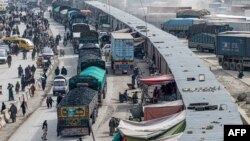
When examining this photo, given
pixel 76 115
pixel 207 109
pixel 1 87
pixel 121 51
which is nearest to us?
pixel 207 109

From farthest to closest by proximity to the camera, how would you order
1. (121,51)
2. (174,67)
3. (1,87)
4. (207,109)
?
(121,51) < (1,87) < (174,67) < (207,109)

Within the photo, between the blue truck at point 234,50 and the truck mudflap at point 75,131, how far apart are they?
2112cm

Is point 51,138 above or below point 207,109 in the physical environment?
below

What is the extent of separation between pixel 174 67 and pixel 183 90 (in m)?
6.73

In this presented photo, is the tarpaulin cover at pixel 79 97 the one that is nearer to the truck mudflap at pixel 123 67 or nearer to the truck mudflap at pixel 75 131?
the truck mudflap at pixel 75 131

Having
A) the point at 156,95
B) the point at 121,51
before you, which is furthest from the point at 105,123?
the point at 121,51

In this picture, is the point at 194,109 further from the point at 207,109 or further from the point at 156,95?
the point at 156,95

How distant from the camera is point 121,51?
154 ft

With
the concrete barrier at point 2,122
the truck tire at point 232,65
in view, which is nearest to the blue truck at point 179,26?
the truck tire at point 232,65

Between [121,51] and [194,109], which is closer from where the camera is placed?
[194,109]

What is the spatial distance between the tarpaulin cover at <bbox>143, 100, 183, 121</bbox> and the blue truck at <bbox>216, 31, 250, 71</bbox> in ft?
70.3

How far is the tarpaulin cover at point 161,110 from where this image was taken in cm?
2692

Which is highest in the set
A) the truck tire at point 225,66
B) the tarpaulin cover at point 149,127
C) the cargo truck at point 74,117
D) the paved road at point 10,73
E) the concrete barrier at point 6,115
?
the tarpaulin cover at point 149,127

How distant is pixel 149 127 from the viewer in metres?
23.5
